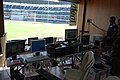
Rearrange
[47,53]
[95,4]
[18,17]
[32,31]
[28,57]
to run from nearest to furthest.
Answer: [28,57] < [47,53] < [18,17] < [95,4] < [32,31]

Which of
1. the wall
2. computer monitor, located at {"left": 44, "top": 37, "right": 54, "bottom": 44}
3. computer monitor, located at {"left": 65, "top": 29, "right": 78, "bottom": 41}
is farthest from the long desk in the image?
the wall

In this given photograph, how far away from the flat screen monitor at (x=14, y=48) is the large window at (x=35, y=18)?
2.05 meters

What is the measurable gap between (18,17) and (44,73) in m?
2.89

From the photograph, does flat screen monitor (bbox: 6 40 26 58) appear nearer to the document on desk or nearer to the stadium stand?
the document on desk

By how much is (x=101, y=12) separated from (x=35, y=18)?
234cm

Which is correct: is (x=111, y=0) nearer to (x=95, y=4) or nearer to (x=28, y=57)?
(x=95, y=4)

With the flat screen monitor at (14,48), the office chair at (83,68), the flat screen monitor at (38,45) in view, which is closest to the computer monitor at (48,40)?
the flat screen monitor at (38,45)

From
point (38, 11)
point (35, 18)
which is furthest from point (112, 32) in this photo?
point (35, 18)

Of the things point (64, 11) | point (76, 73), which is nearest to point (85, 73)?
point (76, 73)

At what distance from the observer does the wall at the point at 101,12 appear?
20.0ft

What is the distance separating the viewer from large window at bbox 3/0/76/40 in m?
5.88

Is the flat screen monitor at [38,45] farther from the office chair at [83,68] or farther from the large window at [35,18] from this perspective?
the large window at [35,18]

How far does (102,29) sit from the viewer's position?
6508 mm

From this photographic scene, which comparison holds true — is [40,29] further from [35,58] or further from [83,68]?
[83,68]
